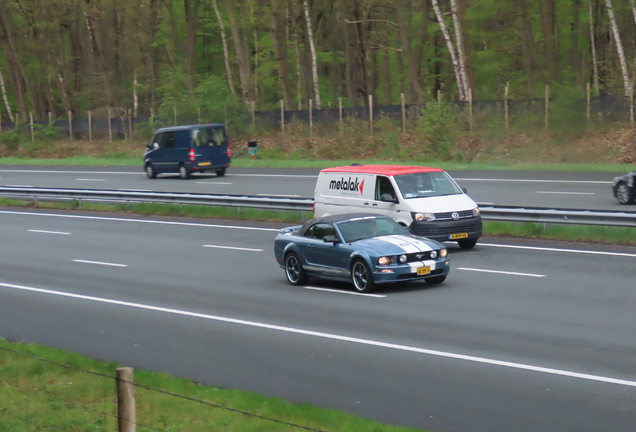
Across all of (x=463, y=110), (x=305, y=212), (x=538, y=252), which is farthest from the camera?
(x=463, y=110)

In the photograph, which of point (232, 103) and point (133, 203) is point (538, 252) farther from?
point (232, 103)

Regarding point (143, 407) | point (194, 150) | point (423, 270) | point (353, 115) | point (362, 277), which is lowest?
point (143, 407)

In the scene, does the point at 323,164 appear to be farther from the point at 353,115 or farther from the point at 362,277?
the point at 362,277

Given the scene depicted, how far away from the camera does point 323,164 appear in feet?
140

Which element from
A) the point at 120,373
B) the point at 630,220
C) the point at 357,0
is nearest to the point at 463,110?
the point at 357,0

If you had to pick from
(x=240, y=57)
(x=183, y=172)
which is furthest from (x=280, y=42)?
(x=183, y=172)

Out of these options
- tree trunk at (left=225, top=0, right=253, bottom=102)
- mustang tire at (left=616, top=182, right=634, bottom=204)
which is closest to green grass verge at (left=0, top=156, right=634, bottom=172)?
→ tree trunk at (left=225, top=0, right=253, bottom=102)

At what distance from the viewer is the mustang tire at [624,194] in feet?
78.3

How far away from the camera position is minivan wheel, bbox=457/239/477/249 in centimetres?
1914

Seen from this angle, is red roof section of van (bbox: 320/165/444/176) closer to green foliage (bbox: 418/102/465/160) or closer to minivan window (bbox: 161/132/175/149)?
minivan window (bbox: 161/132/175/149)

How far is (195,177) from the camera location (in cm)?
4106

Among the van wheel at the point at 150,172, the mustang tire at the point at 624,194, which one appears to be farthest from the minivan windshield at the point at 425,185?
the van wheel at the point at 150,172

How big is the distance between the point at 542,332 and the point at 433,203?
7.54 metres

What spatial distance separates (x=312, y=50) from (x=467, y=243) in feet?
141
